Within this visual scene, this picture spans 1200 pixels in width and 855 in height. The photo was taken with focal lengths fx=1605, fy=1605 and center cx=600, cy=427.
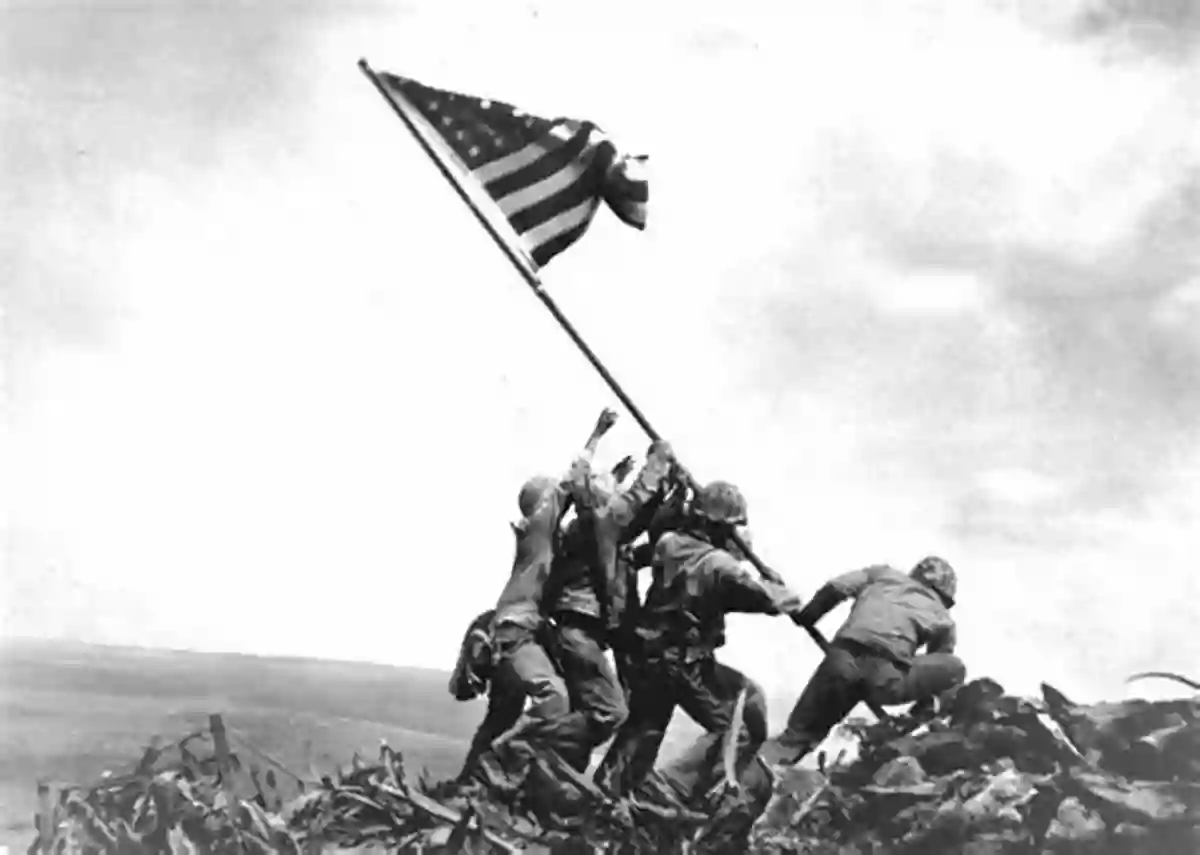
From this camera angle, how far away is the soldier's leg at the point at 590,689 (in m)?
5.96

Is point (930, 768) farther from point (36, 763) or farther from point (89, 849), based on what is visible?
point (36, 763)

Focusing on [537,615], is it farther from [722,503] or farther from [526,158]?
[526,158]

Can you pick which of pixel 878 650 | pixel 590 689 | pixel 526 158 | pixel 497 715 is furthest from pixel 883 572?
pixel 526 158

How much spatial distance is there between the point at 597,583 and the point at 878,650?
3.53 ft

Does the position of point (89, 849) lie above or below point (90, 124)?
below

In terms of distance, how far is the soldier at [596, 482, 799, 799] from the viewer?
19.3 feet

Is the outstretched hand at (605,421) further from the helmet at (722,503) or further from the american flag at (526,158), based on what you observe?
the american flag at (526,158)

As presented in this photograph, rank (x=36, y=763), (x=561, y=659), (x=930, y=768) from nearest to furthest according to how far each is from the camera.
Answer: (x=930, y=768)
(x=561, y=659)
(x=36, y=763)

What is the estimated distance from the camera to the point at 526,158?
20.8 ft

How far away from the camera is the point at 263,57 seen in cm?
716

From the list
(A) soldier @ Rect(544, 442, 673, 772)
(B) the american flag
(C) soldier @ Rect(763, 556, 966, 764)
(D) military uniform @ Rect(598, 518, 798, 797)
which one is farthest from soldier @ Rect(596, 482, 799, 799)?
(B) the american flag

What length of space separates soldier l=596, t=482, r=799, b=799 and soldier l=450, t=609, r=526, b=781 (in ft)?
1.36

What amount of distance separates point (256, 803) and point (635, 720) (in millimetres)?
1494

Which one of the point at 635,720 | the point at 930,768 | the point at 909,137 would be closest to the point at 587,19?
the point at 909,137
